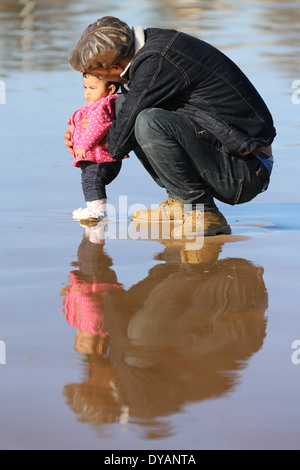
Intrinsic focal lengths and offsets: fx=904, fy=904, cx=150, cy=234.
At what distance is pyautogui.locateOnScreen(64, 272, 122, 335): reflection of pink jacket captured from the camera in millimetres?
3143

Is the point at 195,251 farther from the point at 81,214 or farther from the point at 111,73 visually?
the point at 111,73

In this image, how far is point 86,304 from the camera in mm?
3359

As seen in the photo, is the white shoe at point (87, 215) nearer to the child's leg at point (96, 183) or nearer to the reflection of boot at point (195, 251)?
the child's leg at point (96, 183)

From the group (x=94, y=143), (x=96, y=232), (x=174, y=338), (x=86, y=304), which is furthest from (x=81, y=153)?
(x=174, y=338)

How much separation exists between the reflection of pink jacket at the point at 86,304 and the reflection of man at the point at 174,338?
0.04 m

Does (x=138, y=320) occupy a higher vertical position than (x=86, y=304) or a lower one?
lower

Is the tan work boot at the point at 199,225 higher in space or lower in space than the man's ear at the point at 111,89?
lower

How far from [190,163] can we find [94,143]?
548 mm

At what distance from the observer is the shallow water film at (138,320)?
7.89ft

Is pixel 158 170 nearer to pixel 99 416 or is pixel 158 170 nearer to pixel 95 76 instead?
pixel 95 76

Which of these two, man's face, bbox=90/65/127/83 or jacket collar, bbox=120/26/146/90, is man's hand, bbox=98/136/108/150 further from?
jacket collar, bbox=120/26/146/90

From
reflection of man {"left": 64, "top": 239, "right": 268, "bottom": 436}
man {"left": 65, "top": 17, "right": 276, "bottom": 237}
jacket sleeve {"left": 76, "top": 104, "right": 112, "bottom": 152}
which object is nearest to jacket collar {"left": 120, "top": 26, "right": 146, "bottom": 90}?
man {"left": 65, "top": 17, "right": 276, "bottom": 237}

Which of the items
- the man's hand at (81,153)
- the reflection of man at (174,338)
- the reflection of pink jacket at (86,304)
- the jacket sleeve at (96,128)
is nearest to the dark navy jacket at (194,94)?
the jacket sleeve at (96,128)

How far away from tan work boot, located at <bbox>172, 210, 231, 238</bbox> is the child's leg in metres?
0.52
